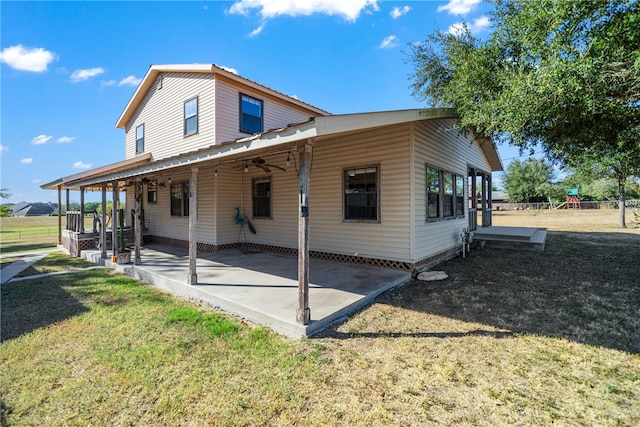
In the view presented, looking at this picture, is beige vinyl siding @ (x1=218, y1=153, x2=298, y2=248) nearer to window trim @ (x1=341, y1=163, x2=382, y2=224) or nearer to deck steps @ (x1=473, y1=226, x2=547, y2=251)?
window trim @ (x1=341, y1=163, x2=382, y2=224)

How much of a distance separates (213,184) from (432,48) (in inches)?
314

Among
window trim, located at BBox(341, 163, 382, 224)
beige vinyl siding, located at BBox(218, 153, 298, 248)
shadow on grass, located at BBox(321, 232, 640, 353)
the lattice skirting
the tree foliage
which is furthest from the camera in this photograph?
the tree foliage

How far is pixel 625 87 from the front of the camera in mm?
4414

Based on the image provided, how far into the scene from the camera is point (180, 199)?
10.4m

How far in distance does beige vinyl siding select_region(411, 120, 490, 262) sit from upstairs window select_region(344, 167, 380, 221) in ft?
3.11

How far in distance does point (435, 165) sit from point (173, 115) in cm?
917

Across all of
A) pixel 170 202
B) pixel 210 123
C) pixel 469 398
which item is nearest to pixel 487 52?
pixel 469 398

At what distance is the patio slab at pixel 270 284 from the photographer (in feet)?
13.3

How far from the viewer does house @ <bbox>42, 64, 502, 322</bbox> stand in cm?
540

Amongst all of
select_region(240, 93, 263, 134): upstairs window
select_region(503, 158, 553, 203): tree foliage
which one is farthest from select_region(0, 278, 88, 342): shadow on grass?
select_region(503, 158, 553, 203): tree foliage

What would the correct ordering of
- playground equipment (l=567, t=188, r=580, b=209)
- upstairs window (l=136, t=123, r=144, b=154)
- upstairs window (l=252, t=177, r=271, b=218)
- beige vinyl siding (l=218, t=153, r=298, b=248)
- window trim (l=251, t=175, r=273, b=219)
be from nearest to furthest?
1. beige vinyl siding (l=218, t=153, r=298, b=248)
2. window trim (l=251, t=175, r=273, b=219)
3. upstairs window (l=252, t=177, r=271, b=218)
4. upstairs window (l=136, t=123, r=144, b=154)
5. playground equipment (l=567, t=188, r=580, b=209)

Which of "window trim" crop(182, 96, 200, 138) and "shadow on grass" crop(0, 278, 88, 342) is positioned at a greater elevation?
"window trim" crop(182, 96, 200, 138)

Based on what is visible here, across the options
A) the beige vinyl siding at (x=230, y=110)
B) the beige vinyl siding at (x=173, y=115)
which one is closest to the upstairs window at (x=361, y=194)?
the beige vinyl siding at (x=230, y=110)

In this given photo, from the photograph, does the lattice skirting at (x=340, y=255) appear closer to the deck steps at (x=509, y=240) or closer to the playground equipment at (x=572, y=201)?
the deck steps at (x=509, y=240)
